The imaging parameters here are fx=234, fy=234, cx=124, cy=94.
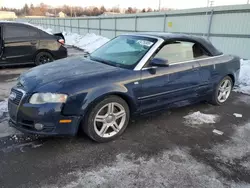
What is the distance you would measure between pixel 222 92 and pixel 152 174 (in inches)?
124

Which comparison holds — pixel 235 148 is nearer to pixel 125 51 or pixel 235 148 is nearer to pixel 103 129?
pixel 103 129

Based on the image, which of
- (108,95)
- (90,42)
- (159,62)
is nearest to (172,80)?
(159,62)

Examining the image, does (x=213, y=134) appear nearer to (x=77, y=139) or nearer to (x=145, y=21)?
(x=77, y=139)

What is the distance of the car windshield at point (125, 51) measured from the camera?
3.68m

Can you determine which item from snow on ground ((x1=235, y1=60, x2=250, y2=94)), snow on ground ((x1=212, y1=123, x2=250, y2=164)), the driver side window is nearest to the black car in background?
the driver side window

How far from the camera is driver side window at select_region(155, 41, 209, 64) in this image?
153 inches

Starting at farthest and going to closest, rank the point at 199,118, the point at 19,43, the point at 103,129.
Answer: the point at 19,43 < the point at 199,118 < the point at 103,129

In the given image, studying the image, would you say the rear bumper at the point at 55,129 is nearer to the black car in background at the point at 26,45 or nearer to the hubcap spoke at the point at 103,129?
the hubcap spoke at the point at 103,129

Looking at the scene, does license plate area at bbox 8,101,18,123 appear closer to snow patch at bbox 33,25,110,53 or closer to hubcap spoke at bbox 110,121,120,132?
hubcap spoke at bbox 110,121,120,132

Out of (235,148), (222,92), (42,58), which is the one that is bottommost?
(235,148)

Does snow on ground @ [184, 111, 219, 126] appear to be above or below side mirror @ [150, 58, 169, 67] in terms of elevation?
below

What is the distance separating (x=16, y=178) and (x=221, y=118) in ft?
11.7

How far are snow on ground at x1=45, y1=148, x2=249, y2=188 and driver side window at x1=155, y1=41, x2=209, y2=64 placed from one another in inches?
66.1

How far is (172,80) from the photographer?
386 centimetres
